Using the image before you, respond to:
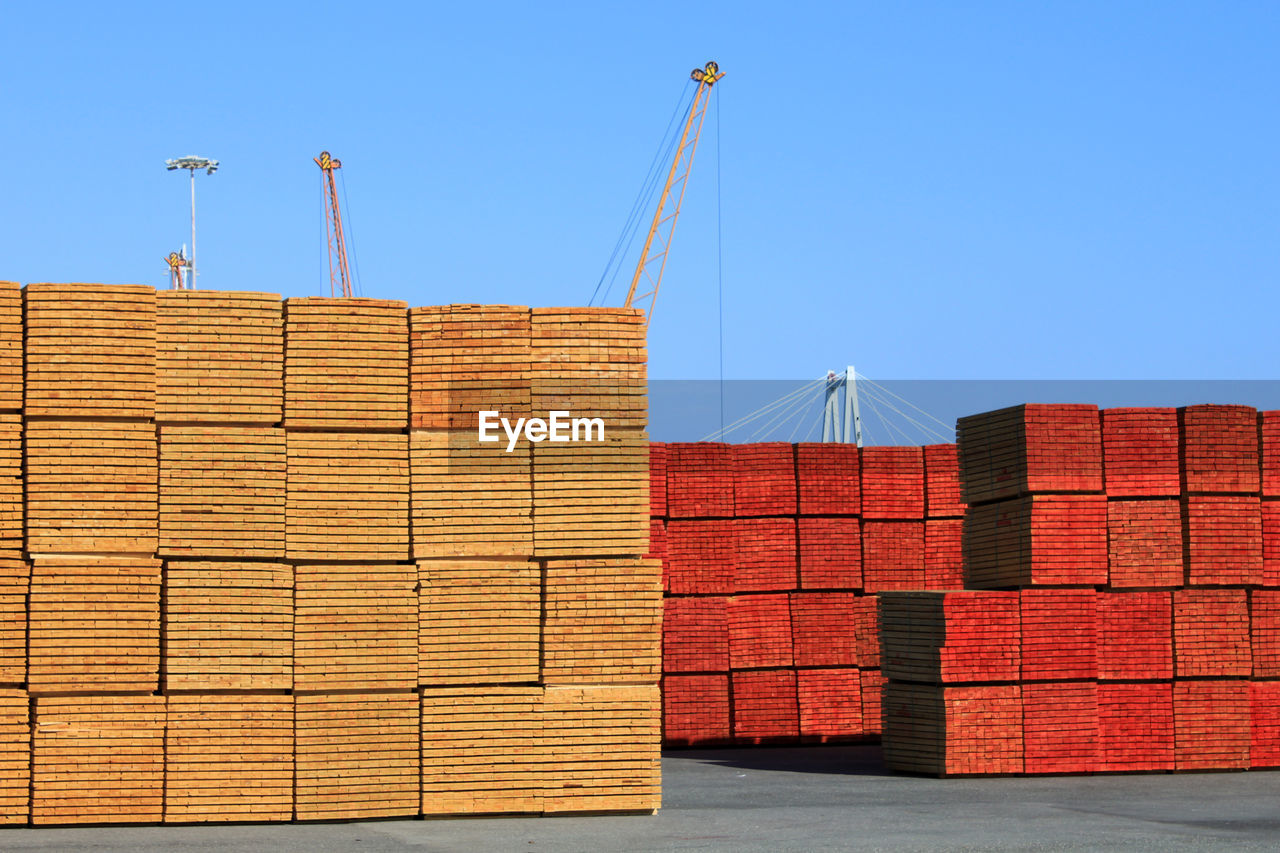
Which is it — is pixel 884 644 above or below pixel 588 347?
below

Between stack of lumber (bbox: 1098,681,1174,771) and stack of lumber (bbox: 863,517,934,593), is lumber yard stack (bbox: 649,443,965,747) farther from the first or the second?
stack of lumber (bbox: 1098,681,1174,771)

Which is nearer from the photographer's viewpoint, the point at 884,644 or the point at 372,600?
the point at 372,600

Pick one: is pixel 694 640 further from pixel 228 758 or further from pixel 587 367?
pixel 228 758

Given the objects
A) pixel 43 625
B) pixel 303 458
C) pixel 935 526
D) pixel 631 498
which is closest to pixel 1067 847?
pixel 631 498

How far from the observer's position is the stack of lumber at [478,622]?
13.1 meters

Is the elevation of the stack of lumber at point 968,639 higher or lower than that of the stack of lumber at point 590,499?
lower

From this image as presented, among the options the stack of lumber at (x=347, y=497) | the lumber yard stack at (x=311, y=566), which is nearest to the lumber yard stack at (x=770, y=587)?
the lumber yard stack at (x=311, y=566)

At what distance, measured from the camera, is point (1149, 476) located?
650 inches

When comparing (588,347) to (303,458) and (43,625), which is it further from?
(43,625)

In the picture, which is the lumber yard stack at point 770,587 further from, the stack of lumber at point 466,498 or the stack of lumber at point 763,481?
the stack of lumber at point 466,498

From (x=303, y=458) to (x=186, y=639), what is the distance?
1.80 m

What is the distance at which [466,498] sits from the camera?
13188 millimetres

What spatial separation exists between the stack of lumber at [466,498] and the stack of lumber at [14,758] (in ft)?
11.5

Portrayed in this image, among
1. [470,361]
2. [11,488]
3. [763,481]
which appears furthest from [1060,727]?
[11,488]
